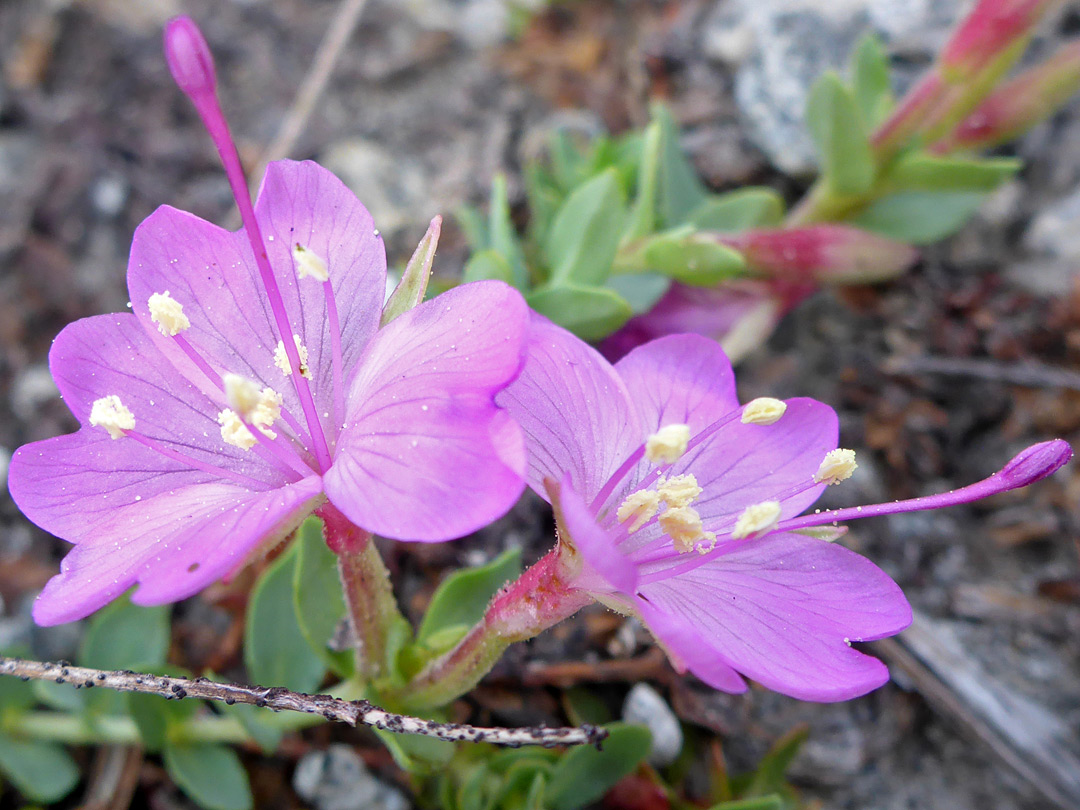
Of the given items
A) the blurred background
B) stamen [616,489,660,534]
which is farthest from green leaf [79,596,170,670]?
stamen [616,489,660,534]

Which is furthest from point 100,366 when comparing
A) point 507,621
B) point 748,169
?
point 748,169

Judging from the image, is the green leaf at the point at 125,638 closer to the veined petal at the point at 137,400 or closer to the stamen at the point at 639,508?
the veined petal at the point at 137,400

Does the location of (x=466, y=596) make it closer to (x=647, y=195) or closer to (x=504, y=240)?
(x=504, y=240)

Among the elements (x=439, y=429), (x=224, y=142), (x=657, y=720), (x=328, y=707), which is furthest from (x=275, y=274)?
(x=657, y=720)

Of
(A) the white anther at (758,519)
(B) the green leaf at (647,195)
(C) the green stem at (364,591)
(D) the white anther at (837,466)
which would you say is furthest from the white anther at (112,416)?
(B) the green leaf at (647,195)

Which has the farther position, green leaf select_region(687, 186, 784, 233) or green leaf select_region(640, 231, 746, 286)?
green leaf select_region(687, 186, 784, 233)

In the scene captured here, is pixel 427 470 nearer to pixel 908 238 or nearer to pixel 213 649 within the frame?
pixel 213 649

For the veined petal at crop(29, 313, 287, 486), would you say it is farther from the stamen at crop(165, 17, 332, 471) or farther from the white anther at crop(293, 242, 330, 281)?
the white anther at crop(293, 242, 330, 281)
